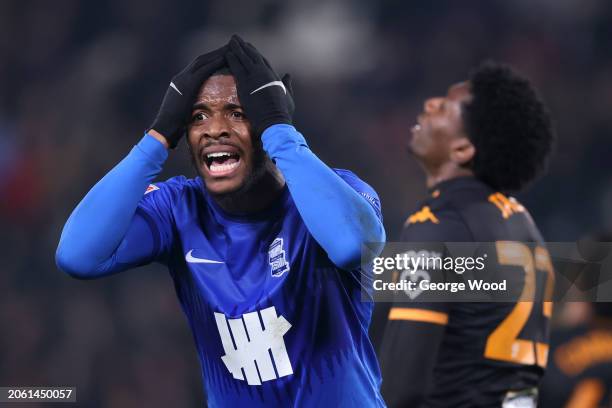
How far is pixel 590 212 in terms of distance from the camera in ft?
24.6

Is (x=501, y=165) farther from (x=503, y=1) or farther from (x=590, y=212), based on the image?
(x=503, y=1)

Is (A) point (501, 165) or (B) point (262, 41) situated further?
(B) point (262, 41)

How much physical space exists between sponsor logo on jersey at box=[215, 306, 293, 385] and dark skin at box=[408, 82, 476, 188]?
5.19 ft

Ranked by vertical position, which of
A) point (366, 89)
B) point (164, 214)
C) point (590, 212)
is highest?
point (366, 89)

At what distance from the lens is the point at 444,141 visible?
4.24 metres

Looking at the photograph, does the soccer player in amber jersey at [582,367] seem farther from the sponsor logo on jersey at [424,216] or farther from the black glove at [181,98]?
the black glove at [181,98]

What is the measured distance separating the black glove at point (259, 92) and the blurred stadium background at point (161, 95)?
4408 mm

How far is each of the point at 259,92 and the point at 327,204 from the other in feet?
1.44

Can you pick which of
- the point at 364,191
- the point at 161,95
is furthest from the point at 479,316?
the point at 161,95

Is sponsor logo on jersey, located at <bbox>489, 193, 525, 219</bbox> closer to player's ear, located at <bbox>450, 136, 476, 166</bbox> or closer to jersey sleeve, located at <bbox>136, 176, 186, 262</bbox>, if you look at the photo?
player's ear, located at <bbox>450, 136, 476, 166</bbox>

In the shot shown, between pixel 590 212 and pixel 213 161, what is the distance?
5.22 m

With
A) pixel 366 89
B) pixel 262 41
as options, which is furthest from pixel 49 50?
pixel 366 89

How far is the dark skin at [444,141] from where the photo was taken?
4.16 m

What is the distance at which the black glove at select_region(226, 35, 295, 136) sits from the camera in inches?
113
